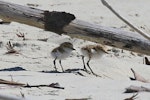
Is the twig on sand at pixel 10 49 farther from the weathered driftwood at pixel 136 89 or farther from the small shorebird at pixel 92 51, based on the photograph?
the weathered driftwood at pixel 136 89

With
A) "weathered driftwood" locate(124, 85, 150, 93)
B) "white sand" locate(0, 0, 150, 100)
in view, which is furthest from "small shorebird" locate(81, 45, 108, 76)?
"weathered driftwood" locate(124, 85, 150, 93)

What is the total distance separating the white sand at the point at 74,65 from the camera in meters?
4.06

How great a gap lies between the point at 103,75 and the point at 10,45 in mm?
1684

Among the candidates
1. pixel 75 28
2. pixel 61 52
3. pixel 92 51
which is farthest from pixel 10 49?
pixel 75 28

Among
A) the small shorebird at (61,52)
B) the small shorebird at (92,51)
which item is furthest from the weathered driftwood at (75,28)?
the small shorebird at (92,51)

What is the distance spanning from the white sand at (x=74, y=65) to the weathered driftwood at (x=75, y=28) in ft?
1.47

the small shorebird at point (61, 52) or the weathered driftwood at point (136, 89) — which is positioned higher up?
the weathered driftwood at point (136, 89)

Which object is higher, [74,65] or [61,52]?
[61,52]

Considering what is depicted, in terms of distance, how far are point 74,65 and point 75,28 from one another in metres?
1.13

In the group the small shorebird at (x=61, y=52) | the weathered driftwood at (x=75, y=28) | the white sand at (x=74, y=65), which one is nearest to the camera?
the white sand at (x=74, y=65)

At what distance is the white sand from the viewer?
160 inches

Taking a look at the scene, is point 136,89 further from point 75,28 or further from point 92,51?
point 92,51

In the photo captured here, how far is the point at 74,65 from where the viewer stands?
621 centimetres

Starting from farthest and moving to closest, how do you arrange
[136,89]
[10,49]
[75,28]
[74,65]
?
[10,49], [74,65], [75,28], [136,89]
